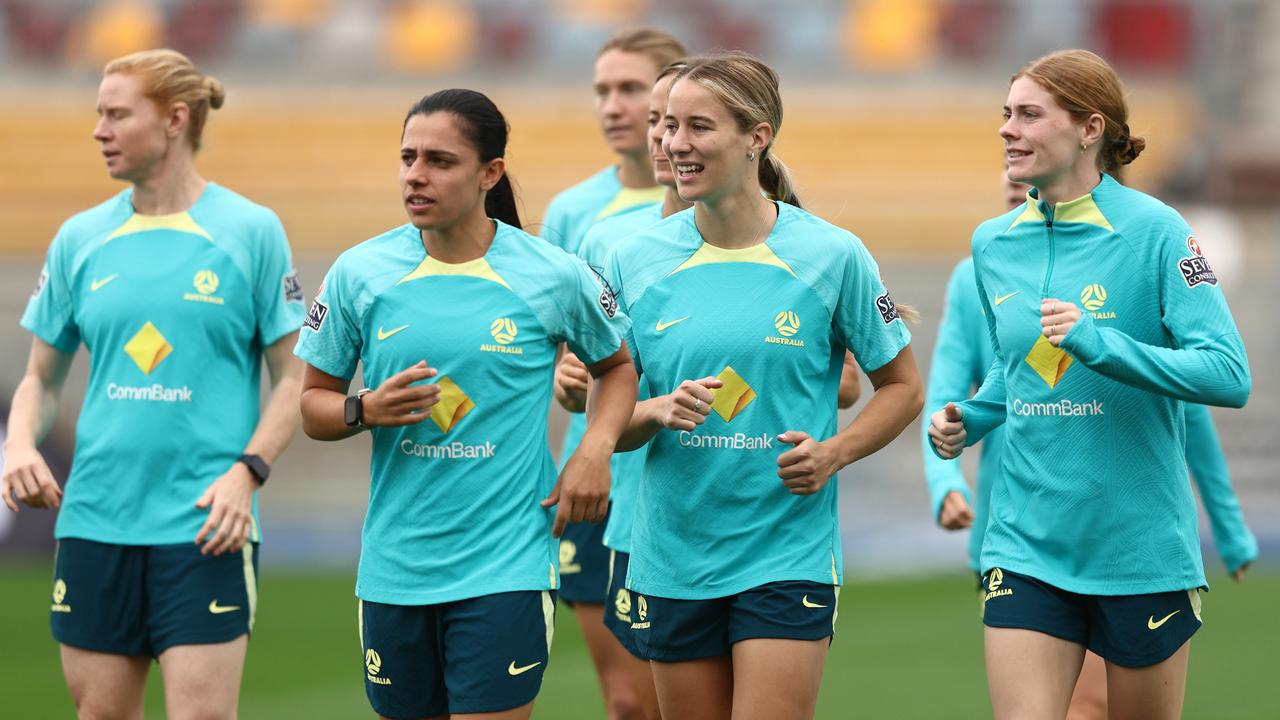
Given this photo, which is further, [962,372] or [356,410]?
[962,372]

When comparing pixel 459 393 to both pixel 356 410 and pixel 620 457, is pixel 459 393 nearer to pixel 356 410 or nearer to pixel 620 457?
pixel 356 410

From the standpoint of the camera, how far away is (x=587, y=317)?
15.2 ft

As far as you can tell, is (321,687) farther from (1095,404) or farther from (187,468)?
(1095,404)

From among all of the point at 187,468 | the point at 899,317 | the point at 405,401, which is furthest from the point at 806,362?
the point at 187,468

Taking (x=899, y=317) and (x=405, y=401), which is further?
(x=899, y=317)

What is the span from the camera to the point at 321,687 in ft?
29.8

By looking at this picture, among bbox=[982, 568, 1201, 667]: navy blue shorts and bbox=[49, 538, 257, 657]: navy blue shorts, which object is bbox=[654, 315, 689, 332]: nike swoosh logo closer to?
bbox=[982, 568, 1201, 667]: navy blue shorts

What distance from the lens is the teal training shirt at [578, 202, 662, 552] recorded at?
5.63m

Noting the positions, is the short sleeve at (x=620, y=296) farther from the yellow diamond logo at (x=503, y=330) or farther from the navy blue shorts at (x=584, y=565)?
the navy blue shorts at (x=584, y=565)

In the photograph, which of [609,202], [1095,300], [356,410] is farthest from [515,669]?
[609,202]

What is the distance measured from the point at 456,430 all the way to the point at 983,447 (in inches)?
90.2

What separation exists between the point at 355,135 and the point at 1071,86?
14949mm

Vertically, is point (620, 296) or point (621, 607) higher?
point (620, 296)

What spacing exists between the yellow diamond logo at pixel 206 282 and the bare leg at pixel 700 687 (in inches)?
72.7
